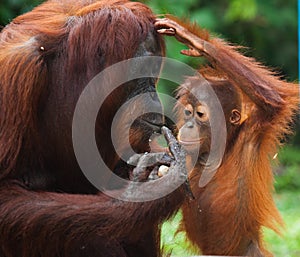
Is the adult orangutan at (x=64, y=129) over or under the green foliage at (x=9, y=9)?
over

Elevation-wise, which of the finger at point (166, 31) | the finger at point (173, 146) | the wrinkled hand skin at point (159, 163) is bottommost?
the wrinkled hand skin at point (159, 163)

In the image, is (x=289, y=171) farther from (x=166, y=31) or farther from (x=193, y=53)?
(x=166, y=31)

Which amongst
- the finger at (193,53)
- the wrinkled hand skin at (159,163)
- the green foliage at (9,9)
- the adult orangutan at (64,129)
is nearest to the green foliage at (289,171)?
the green foliage at (9,9)

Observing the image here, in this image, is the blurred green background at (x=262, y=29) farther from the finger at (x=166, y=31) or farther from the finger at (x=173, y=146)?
the finger at (x=173, y=146)

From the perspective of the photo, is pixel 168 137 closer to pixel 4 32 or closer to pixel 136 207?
pixel 136 207

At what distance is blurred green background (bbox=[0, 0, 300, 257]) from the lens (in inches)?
290

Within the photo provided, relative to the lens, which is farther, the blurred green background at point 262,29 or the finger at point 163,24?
the blurred green background at point 262,29

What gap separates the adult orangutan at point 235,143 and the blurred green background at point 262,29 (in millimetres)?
2556

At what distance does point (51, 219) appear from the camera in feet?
10.6

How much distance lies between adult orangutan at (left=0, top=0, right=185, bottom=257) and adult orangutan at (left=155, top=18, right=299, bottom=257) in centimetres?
54

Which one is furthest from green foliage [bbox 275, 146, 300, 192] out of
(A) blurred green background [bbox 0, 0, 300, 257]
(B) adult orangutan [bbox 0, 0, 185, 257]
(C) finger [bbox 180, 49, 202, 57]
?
(B) adult orangutan [bbox 0, 0, 185, 257]

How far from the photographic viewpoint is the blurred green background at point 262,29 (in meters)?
7.37

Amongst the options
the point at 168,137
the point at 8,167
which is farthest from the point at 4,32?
the point at 168,137

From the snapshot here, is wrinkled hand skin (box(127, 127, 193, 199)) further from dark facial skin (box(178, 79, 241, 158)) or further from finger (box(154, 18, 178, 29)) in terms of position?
dark facial skin (box(178, 79, 241, 158))
